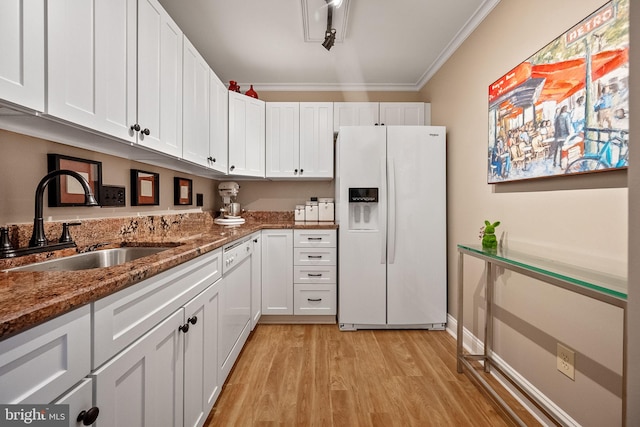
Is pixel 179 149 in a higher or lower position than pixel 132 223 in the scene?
higher

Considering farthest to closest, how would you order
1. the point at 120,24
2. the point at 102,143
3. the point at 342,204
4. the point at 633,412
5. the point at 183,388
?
the point at 342,204, the point at 102,143, the point at 120,24, the point at 183,388, the point at 633,412

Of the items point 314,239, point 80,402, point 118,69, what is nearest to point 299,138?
point 314,239

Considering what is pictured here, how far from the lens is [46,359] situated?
1.98ft

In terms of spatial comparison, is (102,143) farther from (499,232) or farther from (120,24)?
(499,232)

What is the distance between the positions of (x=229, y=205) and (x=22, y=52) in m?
2.48

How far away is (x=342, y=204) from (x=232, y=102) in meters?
1.48

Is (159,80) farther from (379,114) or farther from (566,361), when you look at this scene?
(566,361)

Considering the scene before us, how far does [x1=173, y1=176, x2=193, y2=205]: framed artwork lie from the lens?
250 centimetres

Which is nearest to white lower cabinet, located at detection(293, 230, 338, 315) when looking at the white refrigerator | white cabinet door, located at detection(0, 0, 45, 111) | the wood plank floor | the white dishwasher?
the white refrigerator

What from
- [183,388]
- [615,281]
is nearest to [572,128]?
[615,281]

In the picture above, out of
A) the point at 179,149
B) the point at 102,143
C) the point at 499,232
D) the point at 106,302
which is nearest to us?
the point at 106,302

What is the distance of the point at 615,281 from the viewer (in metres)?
1.03

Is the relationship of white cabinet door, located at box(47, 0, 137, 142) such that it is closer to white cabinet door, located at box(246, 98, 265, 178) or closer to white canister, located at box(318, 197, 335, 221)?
white cabinet door, located at box(246, 98, 265, 178)

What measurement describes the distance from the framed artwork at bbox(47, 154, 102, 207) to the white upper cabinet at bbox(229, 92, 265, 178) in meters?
1.34
